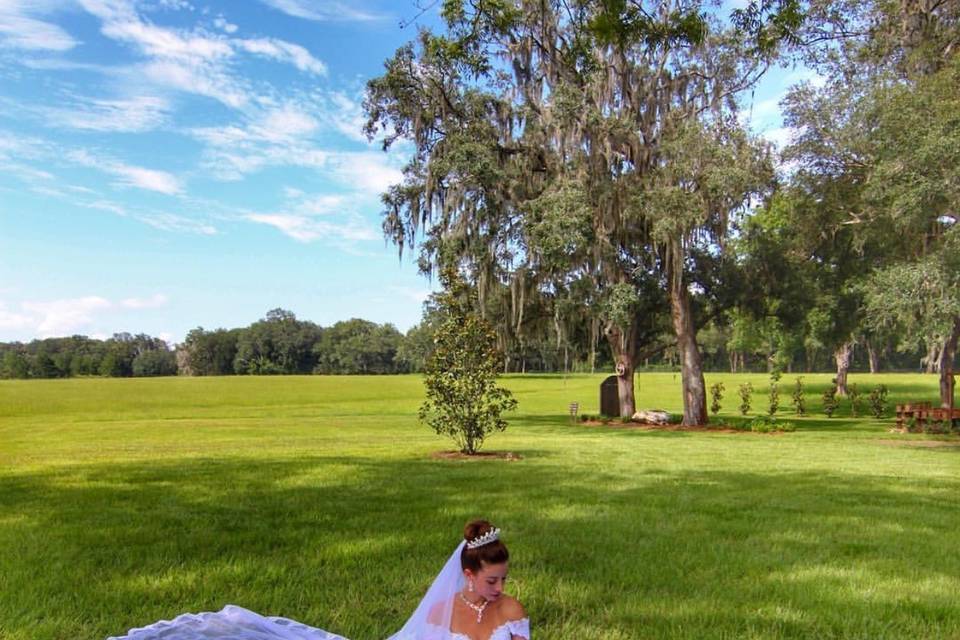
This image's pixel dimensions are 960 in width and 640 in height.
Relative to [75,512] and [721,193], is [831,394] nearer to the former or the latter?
[721,193]

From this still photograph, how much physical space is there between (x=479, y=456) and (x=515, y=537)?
A: 619 cm

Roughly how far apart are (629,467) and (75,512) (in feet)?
24.6

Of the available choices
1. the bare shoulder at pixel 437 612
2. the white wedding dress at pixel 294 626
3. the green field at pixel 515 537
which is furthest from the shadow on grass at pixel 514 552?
the bare shoulder at pixel 437 612

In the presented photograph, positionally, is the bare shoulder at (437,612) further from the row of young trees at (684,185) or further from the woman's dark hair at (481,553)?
the row of young trees at (684,185)

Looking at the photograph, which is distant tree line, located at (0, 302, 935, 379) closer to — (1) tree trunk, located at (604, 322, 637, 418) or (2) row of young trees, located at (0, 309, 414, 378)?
(2) row of young trees, located at (0, 309, 414, 378)

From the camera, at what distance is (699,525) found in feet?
20.7

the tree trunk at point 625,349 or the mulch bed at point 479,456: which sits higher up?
the tree trunk at point 625,349

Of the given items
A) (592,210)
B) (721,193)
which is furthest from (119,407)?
(721,193)

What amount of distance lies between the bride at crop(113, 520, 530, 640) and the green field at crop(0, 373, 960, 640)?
0.52 metres

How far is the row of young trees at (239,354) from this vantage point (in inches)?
3728

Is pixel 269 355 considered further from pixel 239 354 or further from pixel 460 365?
pixel 460 365

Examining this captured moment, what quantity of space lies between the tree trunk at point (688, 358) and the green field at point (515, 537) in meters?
8.09

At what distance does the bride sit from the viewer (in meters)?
3.03

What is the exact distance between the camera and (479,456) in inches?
467
